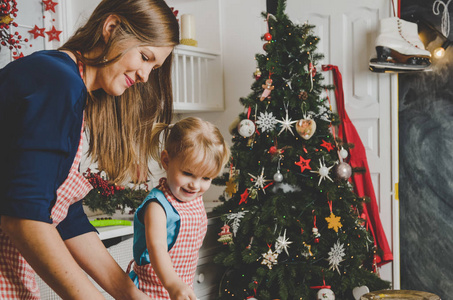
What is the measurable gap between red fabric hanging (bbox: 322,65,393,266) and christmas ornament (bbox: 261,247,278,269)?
2.57 feet

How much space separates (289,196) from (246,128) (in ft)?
1.52

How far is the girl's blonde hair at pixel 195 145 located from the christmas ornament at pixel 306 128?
143cm

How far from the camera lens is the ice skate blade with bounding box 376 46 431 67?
315cm

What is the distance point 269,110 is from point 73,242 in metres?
1.97

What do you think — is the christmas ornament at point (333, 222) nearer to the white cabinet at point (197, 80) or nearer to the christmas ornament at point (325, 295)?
the christmas ornament at point (325, 295)

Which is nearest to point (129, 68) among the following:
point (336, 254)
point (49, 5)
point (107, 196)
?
point (107, 196)

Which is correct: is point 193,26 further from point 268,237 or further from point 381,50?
point 268,237

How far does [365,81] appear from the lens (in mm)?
3480

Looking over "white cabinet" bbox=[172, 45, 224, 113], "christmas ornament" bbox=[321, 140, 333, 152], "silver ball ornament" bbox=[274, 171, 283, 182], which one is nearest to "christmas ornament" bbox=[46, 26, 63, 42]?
"white cabinet" bbox=[172, 45, 224, 113]

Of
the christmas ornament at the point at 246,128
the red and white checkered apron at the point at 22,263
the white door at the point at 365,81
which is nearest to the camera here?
the red and white checkered apron at the point at 22,263

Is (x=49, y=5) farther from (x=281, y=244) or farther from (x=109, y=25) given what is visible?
(x=109, y=25)

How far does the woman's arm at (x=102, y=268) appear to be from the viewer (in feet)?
3.70

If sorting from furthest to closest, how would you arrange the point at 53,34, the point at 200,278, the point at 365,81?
the point at 365,81, the point at 53,34, the point at 200,278

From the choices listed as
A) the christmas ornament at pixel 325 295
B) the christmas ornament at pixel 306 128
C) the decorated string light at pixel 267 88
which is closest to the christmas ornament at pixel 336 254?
the christmas ornament at pixel 325 295
